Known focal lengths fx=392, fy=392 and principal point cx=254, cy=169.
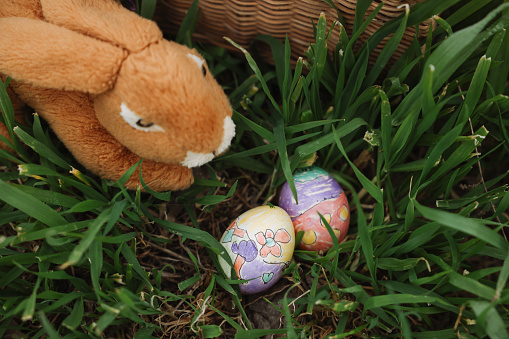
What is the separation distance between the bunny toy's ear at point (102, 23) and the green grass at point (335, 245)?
0.87 ft

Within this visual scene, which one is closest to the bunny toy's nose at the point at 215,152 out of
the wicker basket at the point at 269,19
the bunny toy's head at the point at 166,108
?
the bunny toy's head at the point at 166,108

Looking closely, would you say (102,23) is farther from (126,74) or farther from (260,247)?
(260,247)

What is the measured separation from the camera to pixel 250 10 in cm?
→ 118

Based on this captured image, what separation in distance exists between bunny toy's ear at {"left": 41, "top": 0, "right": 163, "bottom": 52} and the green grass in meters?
0.27

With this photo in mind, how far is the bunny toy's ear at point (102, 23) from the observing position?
2.81ft

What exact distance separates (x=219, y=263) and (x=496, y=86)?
94 cm

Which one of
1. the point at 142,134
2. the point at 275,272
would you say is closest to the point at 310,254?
the point at 275,272

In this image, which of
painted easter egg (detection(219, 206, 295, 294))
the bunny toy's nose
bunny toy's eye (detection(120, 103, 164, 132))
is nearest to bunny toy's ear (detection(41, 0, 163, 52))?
bunny toy's eye (detection(120, 103, 164, 132))

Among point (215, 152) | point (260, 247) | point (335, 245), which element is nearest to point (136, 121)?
point (215, 152)

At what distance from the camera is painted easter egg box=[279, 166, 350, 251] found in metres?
1.08

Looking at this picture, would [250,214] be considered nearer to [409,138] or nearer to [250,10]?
[409,138]

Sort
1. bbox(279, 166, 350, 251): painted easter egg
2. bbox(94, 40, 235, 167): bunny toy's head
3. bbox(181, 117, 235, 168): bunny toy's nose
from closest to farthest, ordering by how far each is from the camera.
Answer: bbox(94, 40, 235, 167): bunny toy's head → bbox(181, 117, 235, 168): bunny toy's nose → bbox(279, 166, 350, 251): painted easter egg

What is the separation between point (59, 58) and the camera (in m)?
0.83

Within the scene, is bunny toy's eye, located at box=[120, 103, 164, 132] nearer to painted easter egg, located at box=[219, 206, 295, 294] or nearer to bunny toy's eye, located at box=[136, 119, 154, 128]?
bunny toy's eye, located at box=[136, 119, 154, 128]
